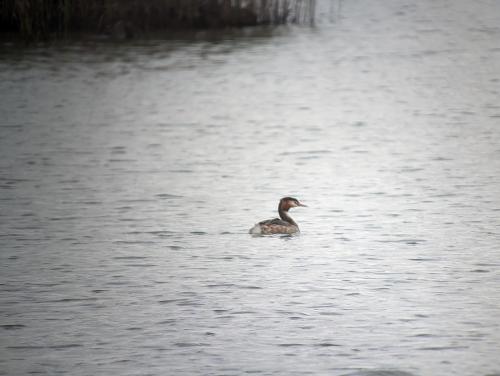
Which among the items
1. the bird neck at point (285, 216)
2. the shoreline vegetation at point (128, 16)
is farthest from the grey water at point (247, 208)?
the shoreline vegetation at point (128, 16)

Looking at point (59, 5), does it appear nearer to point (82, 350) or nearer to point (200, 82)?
point (200, 82)

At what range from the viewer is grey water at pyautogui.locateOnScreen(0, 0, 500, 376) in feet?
22.6

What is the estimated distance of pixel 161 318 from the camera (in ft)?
24.3

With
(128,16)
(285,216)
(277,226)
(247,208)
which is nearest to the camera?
(277,226)

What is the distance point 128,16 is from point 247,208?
12.8m

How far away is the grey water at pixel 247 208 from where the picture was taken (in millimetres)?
6891

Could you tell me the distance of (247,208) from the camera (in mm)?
10930

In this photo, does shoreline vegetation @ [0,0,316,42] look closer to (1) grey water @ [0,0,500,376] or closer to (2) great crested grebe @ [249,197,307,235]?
(1) grey water @ [0,0,500,376]

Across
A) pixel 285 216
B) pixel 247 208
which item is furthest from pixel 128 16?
pixel 285 216

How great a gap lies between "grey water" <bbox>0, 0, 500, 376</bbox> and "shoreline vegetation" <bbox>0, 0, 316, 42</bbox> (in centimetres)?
47

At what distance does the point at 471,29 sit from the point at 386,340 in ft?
60.1

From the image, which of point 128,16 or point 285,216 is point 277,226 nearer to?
point 285,216

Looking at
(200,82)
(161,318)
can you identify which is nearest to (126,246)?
(161,318)

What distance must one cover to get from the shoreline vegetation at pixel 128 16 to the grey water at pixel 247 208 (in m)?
0.47
